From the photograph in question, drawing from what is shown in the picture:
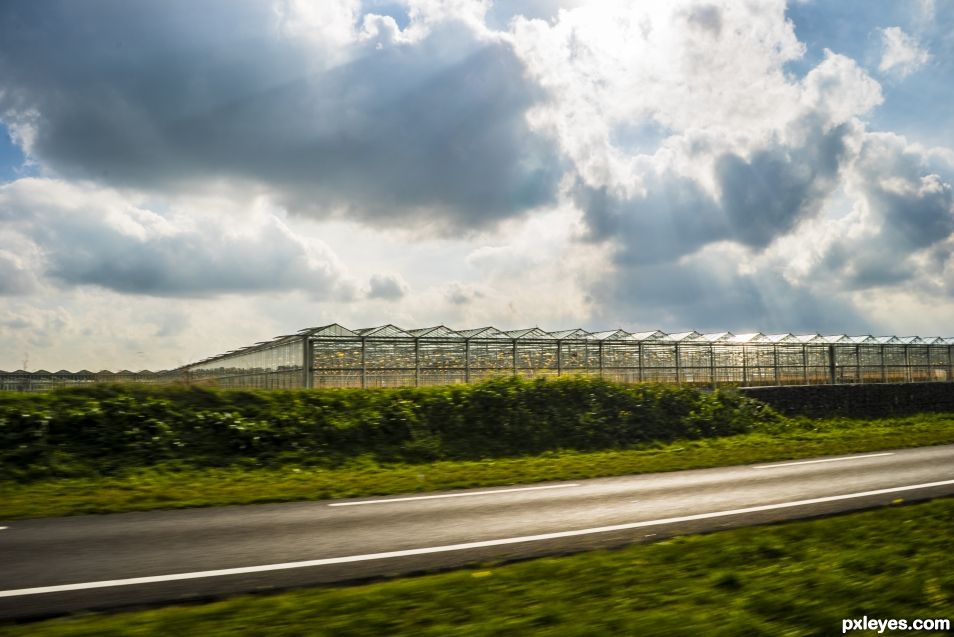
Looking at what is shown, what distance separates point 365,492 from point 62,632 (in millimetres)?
6618

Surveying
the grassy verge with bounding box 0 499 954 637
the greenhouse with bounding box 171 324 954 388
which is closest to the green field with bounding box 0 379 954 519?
the greenhouse with bounding box 171 324 954 388

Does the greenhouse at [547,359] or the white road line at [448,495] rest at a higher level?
the greenhouse at [547,359]

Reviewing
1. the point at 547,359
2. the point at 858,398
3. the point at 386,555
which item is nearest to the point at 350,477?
the point at 386,555

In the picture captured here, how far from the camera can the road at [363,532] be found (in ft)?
18.9

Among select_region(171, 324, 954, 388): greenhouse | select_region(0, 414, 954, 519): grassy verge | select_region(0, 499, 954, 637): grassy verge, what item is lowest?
select_region(0, 414, 954, 519): grassy verge

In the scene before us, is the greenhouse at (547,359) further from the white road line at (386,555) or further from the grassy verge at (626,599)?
the grassy verge at (626,599)

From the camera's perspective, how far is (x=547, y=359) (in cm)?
2673

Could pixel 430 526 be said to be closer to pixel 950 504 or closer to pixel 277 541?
pixel 277 541

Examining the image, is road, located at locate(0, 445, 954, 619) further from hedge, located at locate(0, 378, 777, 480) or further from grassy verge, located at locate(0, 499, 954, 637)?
hedge, located at locate(0, 378, 777, 480)

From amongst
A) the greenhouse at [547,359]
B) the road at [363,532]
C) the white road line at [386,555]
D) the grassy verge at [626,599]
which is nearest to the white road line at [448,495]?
the road at [363,532]

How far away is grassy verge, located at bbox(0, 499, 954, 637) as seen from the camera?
14.9 feet

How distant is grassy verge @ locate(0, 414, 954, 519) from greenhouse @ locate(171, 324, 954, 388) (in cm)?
612

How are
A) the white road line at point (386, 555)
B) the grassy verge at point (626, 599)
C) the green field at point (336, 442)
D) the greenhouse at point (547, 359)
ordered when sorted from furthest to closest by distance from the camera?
the greenhouse at point (547, 359) → the green field at point (336, 442) → the white road line at point (386, 555) → the grassy verge at point (626, 599)

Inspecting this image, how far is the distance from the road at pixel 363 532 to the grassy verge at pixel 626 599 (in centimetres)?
58
